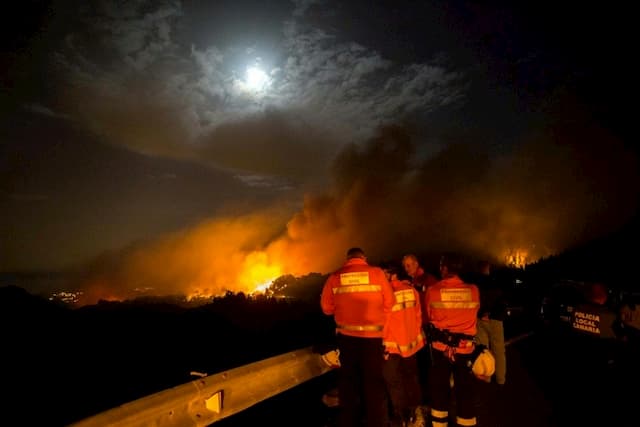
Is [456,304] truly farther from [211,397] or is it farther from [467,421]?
[211,397]

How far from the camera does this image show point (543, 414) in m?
5.02

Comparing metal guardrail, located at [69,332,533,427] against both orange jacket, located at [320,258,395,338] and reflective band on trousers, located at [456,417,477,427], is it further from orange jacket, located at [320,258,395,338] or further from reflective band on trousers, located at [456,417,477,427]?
reflective band on trousers, located at [456,417,477,427]

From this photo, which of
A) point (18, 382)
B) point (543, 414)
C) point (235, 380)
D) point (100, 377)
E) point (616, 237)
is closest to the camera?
point (235, 380)

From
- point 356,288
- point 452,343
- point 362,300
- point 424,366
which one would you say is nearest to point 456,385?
point 452,343

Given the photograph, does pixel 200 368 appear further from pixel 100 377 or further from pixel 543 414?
pixel 543 414

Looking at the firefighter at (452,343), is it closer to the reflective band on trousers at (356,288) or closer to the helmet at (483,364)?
A: the helmet at (483,364)

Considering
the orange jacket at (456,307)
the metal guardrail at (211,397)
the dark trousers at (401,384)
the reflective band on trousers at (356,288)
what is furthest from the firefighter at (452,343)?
the metal guardrail at (211,397)

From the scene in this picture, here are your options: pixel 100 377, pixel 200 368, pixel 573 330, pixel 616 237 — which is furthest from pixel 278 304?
pixel 616 237

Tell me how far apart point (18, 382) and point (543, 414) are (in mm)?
8809

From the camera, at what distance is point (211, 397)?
135 inches

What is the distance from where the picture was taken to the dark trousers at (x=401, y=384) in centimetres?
500

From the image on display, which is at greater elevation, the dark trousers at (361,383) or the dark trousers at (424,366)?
the dark trousers at (361,383)

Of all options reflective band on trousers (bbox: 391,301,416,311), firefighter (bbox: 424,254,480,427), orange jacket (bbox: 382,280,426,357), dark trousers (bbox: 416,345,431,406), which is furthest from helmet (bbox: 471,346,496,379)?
dark trousers (bbox: 416,345,431,406)

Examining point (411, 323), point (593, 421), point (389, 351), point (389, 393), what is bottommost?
point (593, 421)
